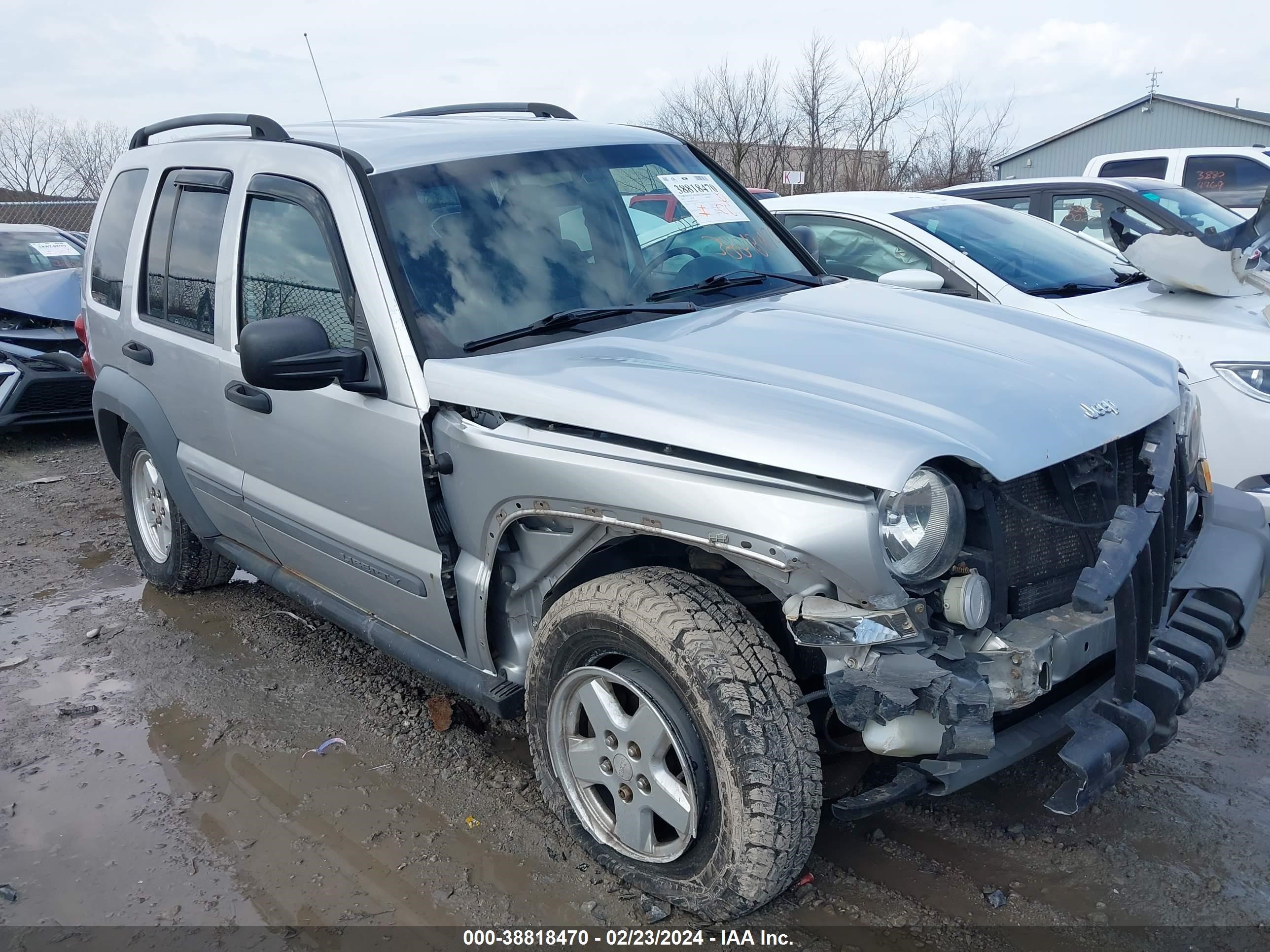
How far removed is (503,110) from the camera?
15.2 ft

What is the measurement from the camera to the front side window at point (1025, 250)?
5.63m

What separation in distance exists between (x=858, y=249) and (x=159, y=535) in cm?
408

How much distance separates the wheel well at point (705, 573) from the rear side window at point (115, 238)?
294cm

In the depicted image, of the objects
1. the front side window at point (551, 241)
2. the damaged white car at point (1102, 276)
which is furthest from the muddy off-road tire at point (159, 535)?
the damaged white car at point (1102, 276)

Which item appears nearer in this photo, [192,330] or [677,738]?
[677,738]

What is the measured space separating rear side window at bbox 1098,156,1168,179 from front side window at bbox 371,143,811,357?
9.72 meters

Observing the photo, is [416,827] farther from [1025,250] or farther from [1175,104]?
[1175,104]

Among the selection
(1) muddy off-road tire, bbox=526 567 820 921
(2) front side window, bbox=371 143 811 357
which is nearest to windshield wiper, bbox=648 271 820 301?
(2) front side window, bbox=371 143 811 357

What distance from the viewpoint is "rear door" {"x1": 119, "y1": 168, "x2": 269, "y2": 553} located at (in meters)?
3.83

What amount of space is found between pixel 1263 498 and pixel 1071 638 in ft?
8.89

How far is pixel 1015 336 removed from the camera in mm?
3057

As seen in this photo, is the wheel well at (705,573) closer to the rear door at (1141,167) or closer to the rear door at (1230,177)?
the rear door at (1141,167)

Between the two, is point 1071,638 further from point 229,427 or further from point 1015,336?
point 229,427

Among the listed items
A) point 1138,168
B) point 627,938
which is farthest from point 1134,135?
point 627,938
